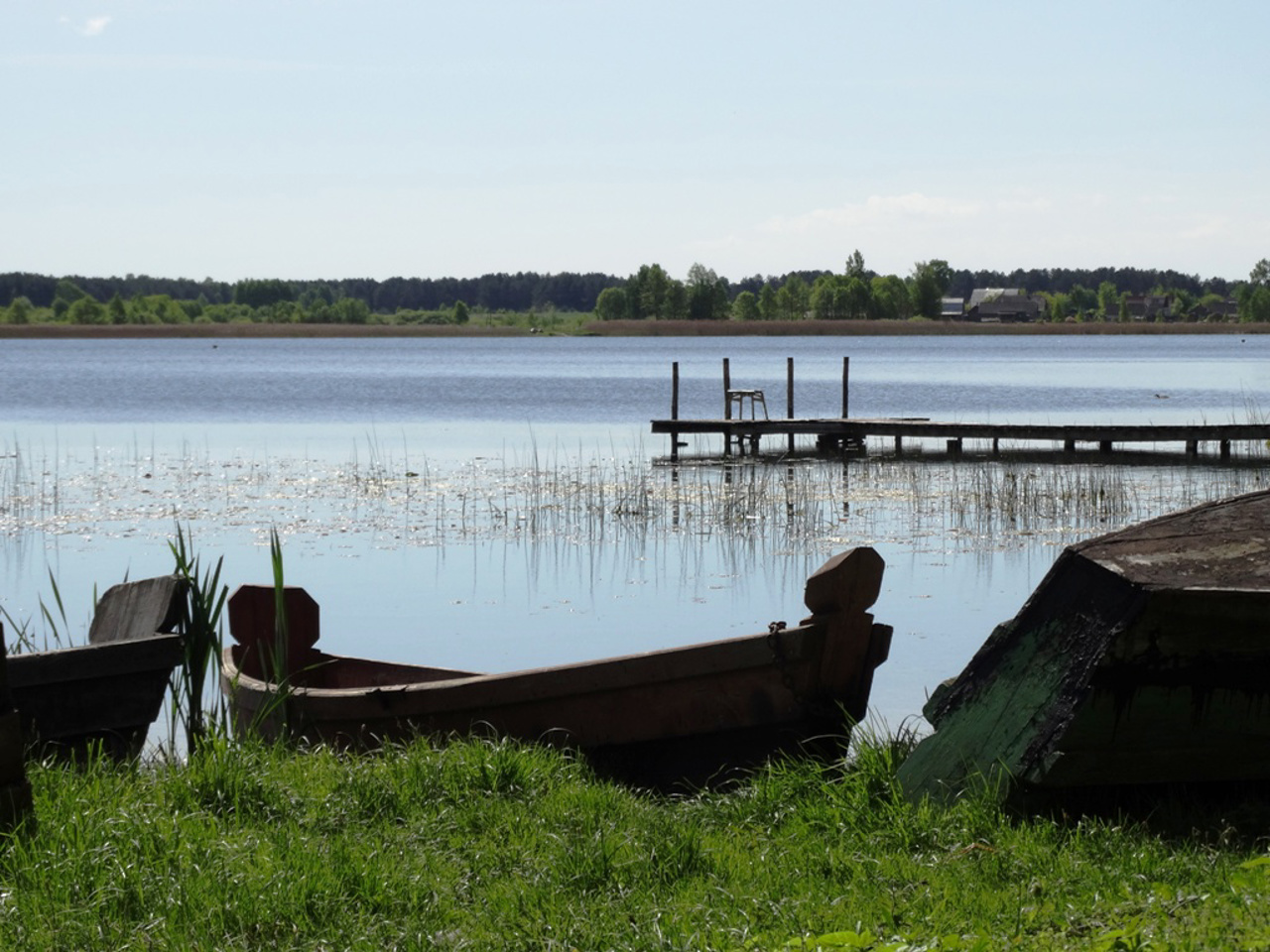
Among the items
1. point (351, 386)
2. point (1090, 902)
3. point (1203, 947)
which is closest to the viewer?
point (1203, 947)

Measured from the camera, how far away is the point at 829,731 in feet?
22.9

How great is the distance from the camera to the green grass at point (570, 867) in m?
4.30

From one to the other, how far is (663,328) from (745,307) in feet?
38.4

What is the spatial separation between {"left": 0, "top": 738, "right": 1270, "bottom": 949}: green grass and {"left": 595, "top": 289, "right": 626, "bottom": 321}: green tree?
157 meters

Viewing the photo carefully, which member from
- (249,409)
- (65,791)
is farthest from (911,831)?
(249,409)

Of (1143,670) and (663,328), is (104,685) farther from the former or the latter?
(663,328)

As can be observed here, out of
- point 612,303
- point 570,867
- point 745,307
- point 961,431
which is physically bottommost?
point 961,431

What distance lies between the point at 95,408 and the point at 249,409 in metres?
4.79

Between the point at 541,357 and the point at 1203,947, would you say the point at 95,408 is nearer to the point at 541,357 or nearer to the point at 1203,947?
the point at 1203,947

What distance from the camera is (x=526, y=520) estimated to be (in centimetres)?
1916

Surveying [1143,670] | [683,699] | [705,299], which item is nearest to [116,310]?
[705,299]

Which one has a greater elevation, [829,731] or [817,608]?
[817,608]

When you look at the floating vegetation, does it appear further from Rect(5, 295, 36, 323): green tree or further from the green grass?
Rect(5, 295, 36, 323): green tree

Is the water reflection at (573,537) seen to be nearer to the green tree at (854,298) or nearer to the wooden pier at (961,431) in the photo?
the wooden pier at (961,431)
